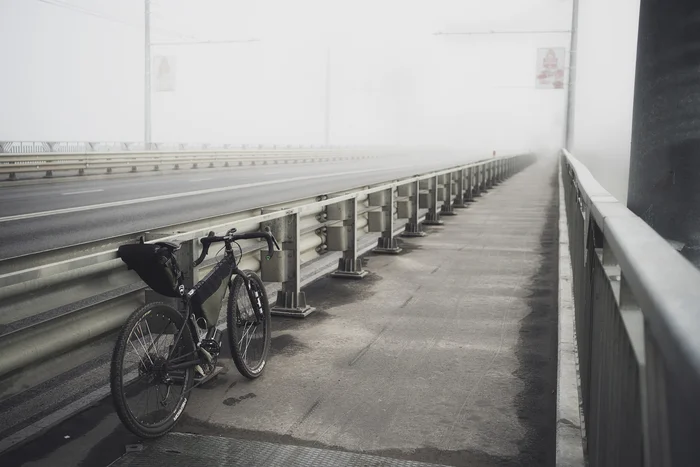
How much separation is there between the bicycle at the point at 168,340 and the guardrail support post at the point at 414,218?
8.79 meters

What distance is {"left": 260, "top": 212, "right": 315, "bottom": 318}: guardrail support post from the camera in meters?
7.26

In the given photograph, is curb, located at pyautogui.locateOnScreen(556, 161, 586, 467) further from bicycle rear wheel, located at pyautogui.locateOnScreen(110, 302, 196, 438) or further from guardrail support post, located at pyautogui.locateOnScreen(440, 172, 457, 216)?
guardrail support post, located at pyautogui.locateOnScreen(440, 172, 457, 216)

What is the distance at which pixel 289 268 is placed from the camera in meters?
7.59

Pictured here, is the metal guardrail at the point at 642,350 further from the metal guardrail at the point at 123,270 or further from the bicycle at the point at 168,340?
the metal guardrail at the point at 123,270

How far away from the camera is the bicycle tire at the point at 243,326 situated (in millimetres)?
5312

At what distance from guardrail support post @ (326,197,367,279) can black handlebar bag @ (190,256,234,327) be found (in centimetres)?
374

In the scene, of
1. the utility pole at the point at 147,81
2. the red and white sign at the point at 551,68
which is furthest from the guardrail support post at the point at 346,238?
the red and white sign at the point at 551,68

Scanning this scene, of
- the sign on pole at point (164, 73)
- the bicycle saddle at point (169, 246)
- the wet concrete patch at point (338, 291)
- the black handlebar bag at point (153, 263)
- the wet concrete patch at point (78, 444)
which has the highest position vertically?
the sign on pole at point (164, 73)

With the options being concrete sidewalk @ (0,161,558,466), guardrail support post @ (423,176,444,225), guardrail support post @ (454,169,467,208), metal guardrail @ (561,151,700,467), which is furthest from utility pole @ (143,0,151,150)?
metal guardrail @ (561,151,700,467)

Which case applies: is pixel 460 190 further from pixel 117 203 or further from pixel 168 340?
pixel 168 340

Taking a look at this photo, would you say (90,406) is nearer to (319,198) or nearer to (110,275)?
(110,275)

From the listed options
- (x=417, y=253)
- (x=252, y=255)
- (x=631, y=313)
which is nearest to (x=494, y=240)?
(x=417, y=253)

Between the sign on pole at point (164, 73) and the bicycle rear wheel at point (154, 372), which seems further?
the sign on pole at point (164, 73)

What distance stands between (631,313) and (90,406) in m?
3.68
